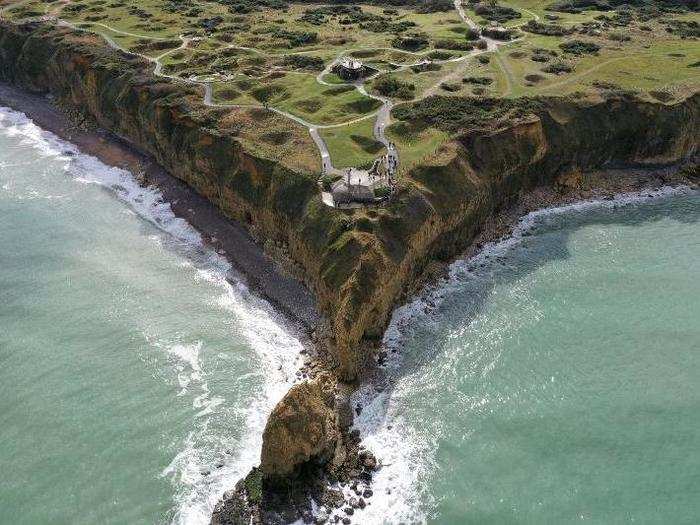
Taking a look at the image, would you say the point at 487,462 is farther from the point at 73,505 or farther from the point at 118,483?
the point at 73,505

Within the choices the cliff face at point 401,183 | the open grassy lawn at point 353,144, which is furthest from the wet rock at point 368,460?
the open grassy lawn at point 353,144

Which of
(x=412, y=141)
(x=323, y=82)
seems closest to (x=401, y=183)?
(x=412, y=141)

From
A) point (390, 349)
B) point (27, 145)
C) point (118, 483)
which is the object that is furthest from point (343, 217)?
point (27, 145)

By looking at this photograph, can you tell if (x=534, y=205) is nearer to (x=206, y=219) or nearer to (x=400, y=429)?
(x=400, y=429)

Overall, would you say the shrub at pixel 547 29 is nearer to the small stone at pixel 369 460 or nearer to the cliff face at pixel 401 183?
the cliff face at pixel 401 183

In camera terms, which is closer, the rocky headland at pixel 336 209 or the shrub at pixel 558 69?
the rocky headland at pixel 336 209
